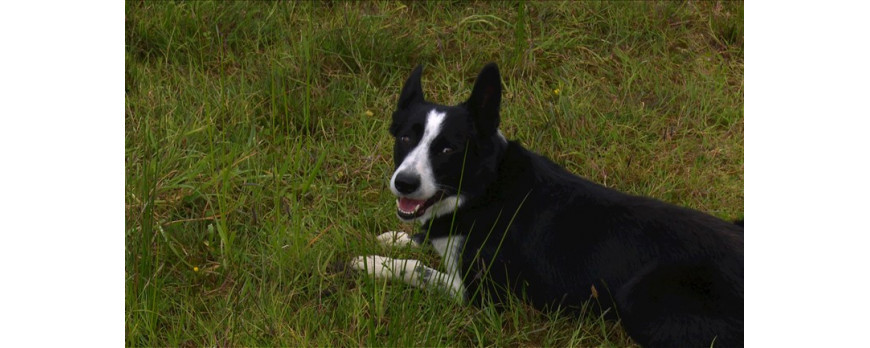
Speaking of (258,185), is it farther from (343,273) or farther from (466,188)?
(466,188)

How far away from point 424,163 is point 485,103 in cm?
36

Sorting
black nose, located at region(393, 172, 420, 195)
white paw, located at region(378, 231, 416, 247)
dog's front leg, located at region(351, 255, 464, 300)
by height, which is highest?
black nose, located at region(393, 172, 420, 195)

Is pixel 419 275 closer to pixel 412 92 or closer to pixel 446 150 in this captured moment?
pixel 446 150

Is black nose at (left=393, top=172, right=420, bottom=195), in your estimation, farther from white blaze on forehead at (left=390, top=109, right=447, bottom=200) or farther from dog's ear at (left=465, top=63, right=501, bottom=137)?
dog's ear at (left=465, top=63, right=501, bottom=137)

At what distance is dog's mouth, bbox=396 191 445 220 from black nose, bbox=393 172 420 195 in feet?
0.47

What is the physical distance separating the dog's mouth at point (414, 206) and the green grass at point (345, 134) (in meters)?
0.23

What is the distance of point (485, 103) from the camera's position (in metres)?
3.60

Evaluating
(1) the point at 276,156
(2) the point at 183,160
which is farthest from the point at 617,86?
(2) the point at 183,160

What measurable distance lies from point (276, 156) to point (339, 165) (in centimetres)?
35

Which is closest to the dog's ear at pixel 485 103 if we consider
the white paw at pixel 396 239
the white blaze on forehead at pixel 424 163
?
the white blaze on forehead at pixel 424 163

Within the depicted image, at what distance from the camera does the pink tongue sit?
3674mm

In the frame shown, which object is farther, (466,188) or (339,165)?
(339,165)

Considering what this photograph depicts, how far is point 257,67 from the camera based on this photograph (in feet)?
17.0

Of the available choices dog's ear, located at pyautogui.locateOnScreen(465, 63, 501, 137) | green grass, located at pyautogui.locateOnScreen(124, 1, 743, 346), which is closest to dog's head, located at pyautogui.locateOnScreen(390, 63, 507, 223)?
dog's ear, located at pyautogui.locateOnScreen(465, 63, 501, 137)
